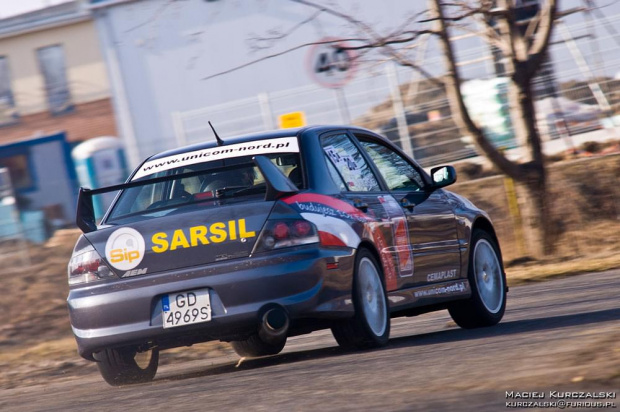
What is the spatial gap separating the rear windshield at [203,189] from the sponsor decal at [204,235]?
25 centimetres

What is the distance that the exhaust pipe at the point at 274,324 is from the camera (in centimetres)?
655

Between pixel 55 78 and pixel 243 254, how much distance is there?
1209 inches

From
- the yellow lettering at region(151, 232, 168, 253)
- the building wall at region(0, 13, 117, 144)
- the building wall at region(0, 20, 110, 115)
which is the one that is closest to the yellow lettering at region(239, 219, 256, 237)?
the yellow lettering at region(151, 232, 168, 253)

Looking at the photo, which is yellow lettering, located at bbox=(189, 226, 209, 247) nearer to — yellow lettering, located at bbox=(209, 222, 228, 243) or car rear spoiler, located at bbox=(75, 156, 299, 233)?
yellow lettering, located at bbox=(209, 222, 228, 243)

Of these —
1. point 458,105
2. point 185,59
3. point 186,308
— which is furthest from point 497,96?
point 186,308

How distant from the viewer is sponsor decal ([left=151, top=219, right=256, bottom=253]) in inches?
262

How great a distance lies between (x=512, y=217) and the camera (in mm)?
16484

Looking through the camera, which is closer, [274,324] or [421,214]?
[274,324]

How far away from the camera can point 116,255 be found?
22.3ft

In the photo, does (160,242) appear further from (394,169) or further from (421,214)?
(394,169)

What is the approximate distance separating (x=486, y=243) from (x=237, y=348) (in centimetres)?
214

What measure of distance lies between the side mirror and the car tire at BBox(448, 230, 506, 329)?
0.56 m

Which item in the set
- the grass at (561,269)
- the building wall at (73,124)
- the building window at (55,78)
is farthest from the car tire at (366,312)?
the building window at (55,78)

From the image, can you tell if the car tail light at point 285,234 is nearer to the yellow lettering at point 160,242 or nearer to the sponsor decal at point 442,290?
the yellow lettering at point 160,242
